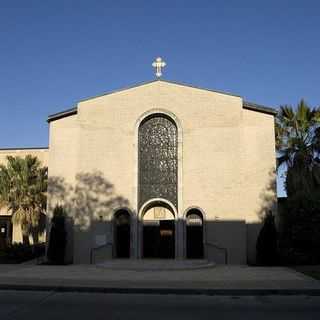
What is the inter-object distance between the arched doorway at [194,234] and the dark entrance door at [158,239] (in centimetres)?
95

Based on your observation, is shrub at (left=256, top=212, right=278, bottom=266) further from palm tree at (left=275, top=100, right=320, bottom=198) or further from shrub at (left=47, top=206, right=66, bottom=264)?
Answer: shrub at (left=47, top=206, right=66, bottom=264)

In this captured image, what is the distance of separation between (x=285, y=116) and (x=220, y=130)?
20.4 feet

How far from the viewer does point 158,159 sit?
27.6 meters

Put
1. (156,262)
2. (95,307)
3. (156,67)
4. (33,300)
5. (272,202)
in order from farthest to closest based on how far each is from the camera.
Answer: (156,67), (272,202), (156,262), (33,300), (95,307)

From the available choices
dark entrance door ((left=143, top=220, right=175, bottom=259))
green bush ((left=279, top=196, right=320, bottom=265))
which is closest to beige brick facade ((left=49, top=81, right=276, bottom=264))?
dark entrance door ((left=143, top=220, right=175, bottom=259))

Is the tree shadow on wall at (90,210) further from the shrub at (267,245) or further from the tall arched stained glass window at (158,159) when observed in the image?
the shrub at (267,245)

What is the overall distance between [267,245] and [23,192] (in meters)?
17.0

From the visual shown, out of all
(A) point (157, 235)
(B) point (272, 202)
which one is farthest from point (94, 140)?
(B) point (272, 202)

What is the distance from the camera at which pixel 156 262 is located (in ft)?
80.1

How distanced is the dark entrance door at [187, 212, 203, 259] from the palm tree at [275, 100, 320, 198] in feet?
19.3

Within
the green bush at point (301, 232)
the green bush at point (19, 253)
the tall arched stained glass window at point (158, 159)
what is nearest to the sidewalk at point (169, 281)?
the green bush at point (301, 232)

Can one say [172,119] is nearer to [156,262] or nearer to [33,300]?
[156,262]

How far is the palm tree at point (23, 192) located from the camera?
32250mm

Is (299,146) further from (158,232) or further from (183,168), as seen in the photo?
(158,232)
